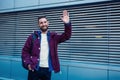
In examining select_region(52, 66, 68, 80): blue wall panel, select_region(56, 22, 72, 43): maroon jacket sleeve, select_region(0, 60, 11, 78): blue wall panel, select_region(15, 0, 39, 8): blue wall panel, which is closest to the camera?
select_region(56, 22, 72, 43): maroon jacket sleeve

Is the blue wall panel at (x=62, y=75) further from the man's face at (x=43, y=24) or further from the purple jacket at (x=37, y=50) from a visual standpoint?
the man's face at (x=43, y=24)

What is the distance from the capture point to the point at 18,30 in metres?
10.3

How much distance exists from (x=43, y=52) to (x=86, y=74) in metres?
2.92

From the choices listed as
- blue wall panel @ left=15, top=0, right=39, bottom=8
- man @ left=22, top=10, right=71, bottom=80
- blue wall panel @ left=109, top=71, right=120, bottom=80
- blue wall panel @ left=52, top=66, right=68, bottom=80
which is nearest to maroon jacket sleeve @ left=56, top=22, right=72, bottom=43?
man @ left=22, top=10, right=71, bottom=80

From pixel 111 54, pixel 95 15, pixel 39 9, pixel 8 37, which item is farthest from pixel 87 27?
pixel 8 37

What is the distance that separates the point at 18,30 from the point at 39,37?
528 cm

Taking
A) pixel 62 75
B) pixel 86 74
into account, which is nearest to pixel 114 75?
pixel 86 74

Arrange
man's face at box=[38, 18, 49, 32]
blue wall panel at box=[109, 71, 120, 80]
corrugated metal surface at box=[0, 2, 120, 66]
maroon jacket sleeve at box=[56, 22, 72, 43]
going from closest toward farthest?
1. maroon jacket sleeve at box=[56, 22, 72, 43]
2. man's face at box=[38, 18, 49, 32]
3. blue wall panel at box=[109, 71, 120, 80]
4. corrugated metal surface at box=[0, 2, 120, 66]

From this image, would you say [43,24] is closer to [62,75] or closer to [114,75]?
[114,75]

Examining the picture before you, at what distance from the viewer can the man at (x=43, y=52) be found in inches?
197

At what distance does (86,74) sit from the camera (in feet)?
25.4

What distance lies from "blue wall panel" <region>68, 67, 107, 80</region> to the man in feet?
8.27

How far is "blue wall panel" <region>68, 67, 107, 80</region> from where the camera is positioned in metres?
7.37

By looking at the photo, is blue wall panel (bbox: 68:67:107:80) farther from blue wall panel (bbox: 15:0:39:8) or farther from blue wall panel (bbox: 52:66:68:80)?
blue wall panel (bbox: 15:0:39:8)
